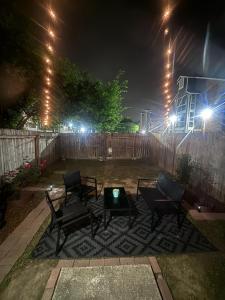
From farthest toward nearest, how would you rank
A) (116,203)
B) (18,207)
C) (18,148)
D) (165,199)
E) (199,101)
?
(199,101)
(18,148)
(18,207)
(165,199)
(116,203)

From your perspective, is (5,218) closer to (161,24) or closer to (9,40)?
(9,40)

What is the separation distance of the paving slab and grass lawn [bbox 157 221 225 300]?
276 millimetres

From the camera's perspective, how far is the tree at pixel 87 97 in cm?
1097

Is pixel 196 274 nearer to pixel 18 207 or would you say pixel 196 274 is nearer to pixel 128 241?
pixel 128 241

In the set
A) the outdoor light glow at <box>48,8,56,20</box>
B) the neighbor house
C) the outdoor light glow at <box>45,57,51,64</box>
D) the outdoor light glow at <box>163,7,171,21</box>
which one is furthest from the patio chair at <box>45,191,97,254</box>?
the neighbor house

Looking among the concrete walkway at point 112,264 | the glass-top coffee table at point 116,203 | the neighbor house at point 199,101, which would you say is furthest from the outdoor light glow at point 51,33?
the neighbor house at point 199,101

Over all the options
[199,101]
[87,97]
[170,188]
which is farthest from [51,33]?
[199,101]

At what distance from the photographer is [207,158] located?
4754 millimetres

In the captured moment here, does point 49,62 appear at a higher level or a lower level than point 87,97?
higher

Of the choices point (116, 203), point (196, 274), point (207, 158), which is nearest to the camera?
point (196, 274)

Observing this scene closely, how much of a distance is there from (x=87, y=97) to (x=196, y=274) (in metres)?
11.9

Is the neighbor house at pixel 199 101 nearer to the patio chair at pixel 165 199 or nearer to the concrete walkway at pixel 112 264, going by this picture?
the patio chair at pixel 165 199

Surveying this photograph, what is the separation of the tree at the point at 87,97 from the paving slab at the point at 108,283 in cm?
962

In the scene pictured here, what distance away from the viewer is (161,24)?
4.93 m
